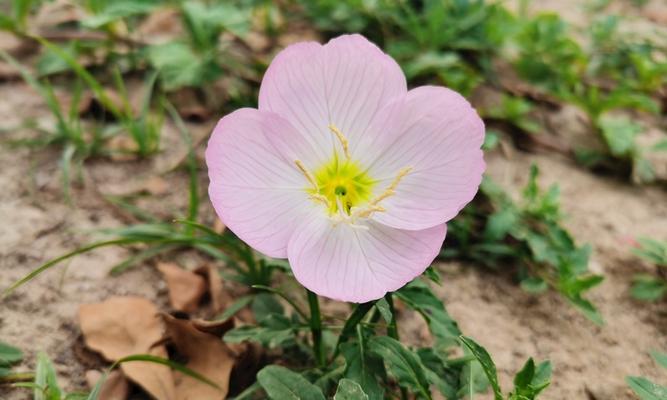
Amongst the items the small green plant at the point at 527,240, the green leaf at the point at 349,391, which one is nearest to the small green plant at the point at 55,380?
the green leaf at the point at 349,391

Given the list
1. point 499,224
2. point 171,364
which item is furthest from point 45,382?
point 499,224

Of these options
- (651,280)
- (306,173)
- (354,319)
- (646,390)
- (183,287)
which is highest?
(306,173)

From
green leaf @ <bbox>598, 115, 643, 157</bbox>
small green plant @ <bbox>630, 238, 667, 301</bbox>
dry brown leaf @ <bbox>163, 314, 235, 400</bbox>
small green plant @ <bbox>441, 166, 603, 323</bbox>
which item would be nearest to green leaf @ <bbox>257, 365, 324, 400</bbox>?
dry brown leaf @ <bbox>163, 314, 235, 400</bbox>

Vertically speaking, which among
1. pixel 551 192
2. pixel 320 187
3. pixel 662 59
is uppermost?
pixel 320 187

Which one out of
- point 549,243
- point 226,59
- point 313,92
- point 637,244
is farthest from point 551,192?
point 226,59

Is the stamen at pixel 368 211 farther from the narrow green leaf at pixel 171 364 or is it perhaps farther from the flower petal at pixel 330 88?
the narrow green leaf at pixel 171 364

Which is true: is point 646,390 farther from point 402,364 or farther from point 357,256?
point 357,256

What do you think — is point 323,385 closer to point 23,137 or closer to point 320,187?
point 320,187
